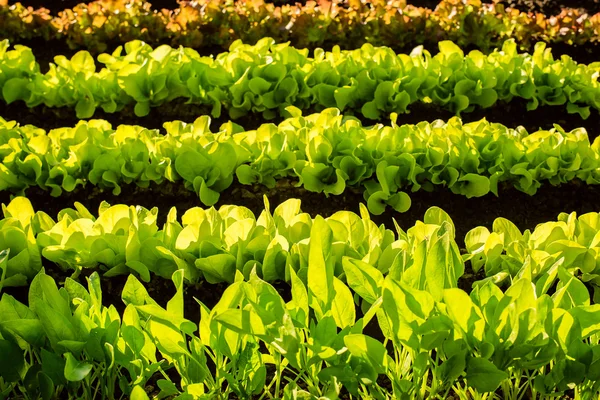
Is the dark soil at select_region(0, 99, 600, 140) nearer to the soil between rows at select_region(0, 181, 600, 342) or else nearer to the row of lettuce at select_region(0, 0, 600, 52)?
the soil between rows at select_region(0, 181, 600, 342)

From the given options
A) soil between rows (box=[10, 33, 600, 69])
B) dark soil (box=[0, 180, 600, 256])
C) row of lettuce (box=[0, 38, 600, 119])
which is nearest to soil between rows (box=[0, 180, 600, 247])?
dark soil (box=[0, 180, 600, 256])

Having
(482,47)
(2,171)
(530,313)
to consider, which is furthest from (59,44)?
(530,313)

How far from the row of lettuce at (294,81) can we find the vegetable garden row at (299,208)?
18 millimetres

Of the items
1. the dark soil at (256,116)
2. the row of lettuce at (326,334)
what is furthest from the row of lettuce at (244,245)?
the dark soil at (256,116)

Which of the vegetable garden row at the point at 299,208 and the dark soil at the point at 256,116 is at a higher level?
the vegetable garden row at the point at 299,208

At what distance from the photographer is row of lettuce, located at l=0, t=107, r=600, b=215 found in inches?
152

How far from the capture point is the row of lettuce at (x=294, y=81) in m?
4.86

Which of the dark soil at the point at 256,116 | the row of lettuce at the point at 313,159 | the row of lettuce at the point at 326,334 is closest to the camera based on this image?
the row of lettuce at the point at 326,334

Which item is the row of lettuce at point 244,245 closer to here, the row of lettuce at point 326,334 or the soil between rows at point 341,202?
the row of lettuce at point 326,334

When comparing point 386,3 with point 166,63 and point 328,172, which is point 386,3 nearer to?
point 166,63

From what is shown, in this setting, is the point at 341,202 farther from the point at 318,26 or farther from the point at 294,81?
the point at 318,26

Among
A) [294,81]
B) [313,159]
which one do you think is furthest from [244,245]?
[294,81]

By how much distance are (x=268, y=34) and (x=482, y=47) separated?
183 cm

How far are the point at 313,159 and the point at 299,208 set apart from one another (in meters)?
0.79
